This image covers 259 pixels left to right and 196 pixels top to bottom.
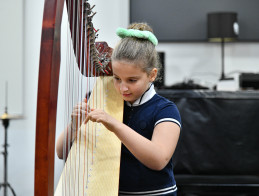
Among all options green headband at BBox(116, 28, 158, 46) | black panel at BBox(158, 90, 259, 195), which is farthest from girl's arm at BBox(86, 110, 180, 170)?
black panel at BBox(158, 90, 259, 195)

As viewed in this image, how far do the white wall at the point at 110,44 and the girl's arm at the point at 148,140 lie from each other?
3.89 feet

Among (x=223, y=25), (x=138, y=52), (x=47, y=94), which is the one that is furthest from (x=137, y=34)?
(x=223, y=25)

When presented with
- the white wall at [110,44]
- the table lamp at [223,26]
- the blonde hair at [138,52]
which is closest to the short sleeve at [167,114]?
the blonde hair at [138,52]

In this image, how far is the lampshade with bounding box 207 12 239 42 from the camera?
14.3 feet

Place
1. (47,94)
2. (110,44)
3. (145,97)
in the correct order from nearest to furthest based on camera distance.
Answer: (47,94) < (145,97) < (110,44)

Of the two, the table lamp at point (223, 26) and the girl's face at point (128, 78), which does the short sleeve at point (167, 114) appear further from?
the table lamp at point (223, 26)

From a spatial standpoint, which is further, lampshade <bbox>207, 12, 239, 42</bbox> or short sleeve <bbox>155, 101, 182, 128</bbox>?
lampshade <bbox>207, 12, 239, 42</bbox>

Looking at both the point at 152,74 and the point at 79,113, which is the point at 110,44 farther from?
the point at 79,113

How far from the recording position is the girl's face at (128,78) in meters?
1.14

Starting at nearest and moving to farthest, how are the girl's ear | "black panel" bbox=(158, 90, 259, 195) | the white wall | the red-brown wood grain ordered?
the red-brown wood grain → the girl's ear → "black panel" bbox=(158, 90, 259, 195) → the white wall

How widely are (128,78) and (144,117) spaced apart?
15 cm

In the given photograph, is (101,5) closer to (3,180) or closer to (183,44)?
(3,180)

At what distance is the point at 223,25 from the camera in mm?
4363

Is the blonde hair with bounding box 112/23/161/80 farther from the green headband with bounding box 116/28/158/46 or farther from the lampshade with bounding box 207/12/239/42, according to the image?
the lampshade with bounding box 207/12/239/42
